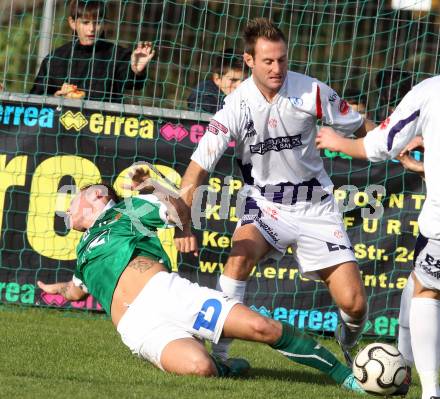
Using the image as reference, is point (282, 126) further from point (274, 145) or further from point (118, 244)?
point (118, 244)

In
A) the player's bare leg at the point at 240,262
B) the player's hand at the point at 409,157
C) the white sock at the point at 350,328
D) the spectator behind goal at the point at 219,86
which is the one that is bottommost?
the white sock at the point at 350,328

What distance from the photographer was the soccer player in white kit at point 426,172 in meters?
5.79

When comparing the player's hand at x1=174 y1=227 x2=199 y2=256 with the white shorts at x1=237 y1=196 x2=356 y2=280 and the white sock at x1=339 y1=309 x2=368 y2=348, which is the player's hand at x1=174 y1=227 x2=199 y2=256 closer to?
the white shorts at x1=237 y1=196 x2=356 y2=280

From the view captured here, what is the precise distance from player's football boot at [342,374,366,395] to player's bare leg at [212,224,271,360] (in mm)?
870

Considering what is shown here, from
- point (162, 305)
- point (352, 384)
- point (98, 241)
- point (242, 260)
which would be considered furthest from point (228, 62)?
point (352, 384)

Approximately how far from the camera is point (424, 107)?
5.77 meters

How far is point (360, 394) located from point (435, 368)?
686mm

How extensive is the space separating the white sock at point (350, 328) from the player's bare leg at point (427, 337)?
1382 millimetres

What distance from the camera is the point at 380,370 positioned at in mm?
6285

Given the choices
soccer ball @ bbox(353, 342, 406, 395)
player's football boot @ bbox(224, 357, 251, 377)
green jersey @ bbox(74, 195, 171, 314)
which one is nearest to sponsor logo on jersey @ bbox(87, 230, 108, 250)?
green jersey @ bbox(74, 195, 171, 314)

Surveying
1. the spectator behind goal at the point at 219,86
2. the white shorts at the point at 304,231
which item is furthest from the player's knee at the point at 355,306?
the spectator behind goal at the point at 219,86

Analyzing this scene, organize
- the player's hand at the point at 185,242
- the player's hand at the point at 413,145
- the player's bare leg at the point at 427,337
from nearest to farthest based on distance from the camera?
1. the player's bare leg at the point at 427,337
2. the player's hand at the point at 413,145
3. the player's hand at the point at 185,242

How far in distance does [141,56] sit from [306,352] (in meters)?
4.29

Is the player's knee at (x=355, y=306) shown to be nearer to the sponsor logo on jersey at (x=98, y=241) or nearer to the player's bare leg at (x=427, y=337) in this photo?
the player's bare leg at (x=427, y=337)
